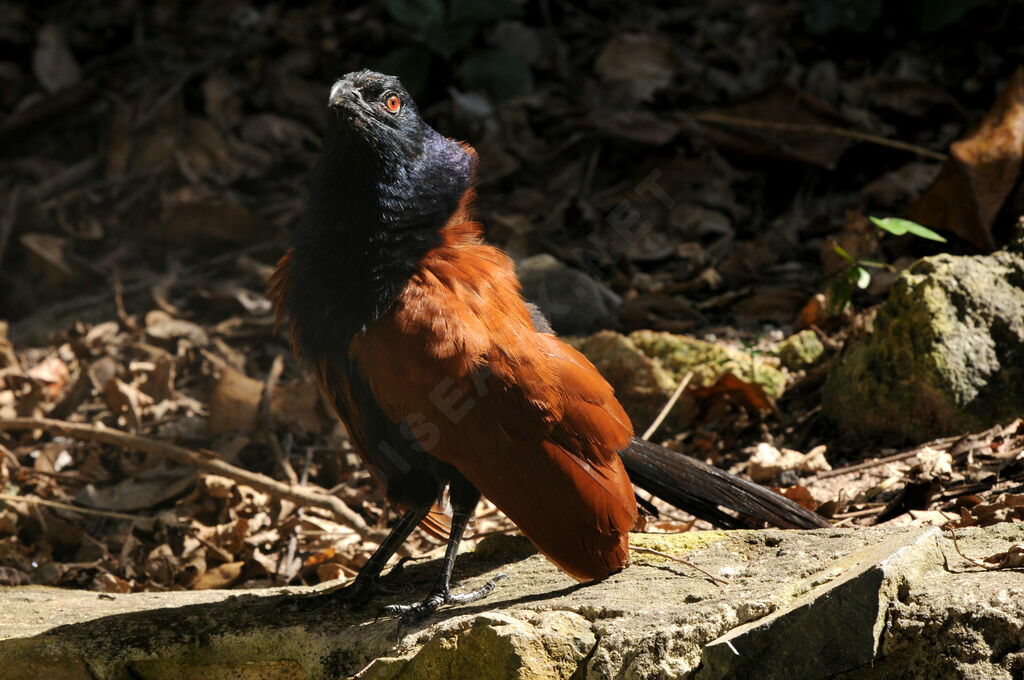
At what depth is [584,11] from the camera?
7766 mm

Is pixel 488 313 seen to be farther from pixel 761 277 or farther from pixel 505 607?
pixel 761 277

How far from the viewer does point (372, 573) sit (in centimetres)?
295

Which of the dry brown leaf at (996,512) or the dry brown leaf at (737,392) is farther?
the dry brown leaf at (737,392)

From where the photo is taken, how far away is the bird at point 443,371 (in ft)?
8.73

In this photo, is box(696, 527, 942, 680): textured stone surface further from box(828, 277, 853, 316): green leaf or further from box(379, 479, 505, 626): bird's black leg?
box(828, 277, 853, 316): green leaf

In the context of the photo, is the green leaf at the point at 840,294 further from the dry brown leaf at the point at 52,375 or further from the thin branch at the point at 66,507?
the dry brown leaf at the point at 52,375

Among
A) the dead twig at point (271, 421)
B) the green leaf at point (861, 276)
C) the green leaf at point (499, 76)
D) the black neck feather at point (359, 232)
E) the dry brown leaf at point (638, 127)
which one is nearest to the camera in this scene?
the black neck feather at point (359, 232)

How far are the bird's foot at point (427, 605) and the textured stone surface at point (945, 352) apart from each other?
1.85m

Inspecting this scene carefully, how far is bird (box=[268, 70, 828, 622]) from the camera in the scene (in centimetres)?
266

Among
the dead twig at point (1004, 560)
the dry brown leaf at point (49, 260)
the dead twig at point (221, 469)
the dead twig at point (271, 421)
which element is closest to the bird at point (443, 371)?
the dead twig at point (1004, 560)

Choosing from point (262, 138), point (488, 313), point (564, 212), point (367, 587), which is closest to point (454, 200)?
point (488, 313)

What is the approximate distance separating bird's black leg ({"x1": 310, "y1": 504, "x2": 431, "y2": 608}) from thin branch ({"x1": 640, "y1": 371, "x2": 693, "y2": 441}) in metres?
1.39

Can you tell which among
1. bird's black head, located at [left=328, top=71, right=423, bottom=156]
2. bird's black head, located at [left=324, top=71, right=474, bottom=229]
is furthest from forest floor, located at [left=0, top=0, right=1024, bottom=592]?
bird's black head, located at [left=328, top=71, right=423, bottom=156]

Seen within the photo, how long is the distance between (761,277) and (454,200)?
288cm
